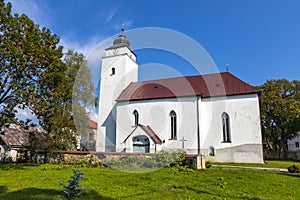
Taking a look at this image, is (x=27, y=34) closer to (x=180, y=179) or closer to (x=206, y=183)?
(x=180, y=179)

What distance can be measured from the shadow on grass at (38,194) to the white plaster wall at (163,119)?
13958 millimetres

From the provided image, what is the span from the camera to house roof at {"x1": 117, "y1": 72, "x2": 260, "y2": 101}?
21.5 meters

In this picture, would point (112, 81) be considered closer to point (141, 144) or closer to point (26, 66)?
point (141, 144)

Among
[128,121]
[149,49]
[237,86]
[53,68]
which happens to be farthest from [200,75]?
[53,68]

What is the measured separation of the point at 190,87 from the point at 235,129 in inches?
243

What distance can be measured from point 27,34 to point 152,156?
33.6 ft

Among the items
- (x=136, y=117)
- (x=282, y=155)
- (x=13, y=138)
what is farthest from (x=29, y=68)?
(x=282, y=155)

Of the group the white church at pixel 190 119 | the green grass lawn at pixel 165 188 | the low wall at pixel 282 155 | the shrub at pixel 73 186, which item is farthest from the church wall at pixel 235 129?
the shrub at pixel 73 186

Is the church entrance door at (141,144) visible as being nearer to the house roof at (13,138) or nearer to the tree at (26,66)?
the tree at (26,66)

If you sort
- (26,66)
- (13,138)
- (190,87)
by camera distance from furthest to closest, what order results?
(13,138) < (190,87) < (26,66)

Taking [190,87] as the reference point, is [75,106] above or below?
below

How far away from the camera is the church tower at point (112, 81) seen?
25188 mm

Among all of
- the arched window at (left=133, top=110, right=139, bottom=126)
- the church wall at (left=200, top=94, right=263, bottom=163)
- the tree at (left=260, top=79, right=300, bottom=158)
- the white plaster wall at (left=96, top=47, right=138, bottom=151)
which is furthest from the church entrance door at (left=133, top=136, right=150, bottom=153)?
the tree at (left=260, top=79, right=300, bottom=158)

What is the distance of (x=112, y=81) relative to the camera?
2722cm
